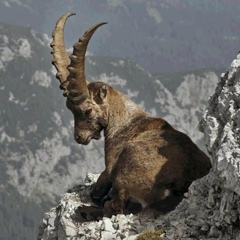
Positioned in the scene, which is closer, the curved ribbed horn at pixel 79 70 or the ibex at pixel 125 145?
the ibex at pixel 125 145

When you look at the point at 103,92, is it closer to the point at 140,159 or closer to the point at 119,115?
the point at 119,115

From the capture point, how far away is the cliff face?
15.2 meters

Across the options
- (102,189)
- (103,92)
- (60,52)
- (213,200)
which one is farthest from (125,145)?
(213,200)

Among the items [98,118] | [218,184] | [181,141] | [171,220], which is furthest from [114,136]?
[218,184]

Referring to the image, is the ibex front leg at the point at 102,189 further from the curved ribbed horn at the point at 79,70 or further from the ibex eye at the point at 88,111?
the curved ribbed horn at the point at 79,70

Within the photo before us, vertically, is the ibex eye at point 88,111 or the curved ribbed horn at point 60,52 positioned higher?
the curved ribbed horn at point 60,52

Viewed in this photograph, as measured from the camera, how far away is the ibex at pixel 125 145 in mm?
20297

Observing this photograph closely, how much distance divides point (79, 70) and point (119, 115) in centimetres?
312

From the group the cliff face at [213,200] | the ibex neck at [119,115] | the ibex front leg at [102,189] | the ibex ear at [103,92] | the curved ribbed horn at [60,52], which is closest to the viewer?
the cliff face at [213,200]

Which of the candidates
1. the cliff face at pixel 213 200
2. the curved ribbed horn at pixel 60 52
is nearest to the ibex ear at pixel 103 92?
the curved ribbed horn at pixel 60 52

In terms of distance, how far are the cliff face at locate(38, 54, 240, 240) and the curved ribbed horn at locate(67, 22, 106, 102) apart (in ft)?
13.8

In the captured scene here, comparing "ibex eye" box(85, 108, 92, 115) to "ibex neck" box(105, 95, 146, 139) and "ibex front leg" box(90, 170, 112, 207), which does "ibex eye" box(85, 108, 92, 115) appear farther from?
"ibex front leg" box(90, 170, 112, 207)

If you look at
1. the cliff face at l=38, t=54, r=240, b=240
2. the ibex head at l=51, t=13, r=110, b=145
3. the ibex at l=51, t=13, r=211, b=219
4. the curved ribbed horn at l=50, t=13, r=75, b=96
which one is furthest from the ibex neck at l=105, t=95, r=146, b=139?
the cliff face at l=38, t=54, r=240, b=240

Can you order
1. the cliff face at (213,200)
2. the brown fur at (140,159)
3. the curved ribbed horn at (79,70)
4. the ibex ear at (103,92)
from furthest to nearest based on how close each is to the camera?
the ibex ear at (103,92) → the curved ribbed horn at (79,70) → the brown fur at (140,159) → the cliff face at (213,200)
